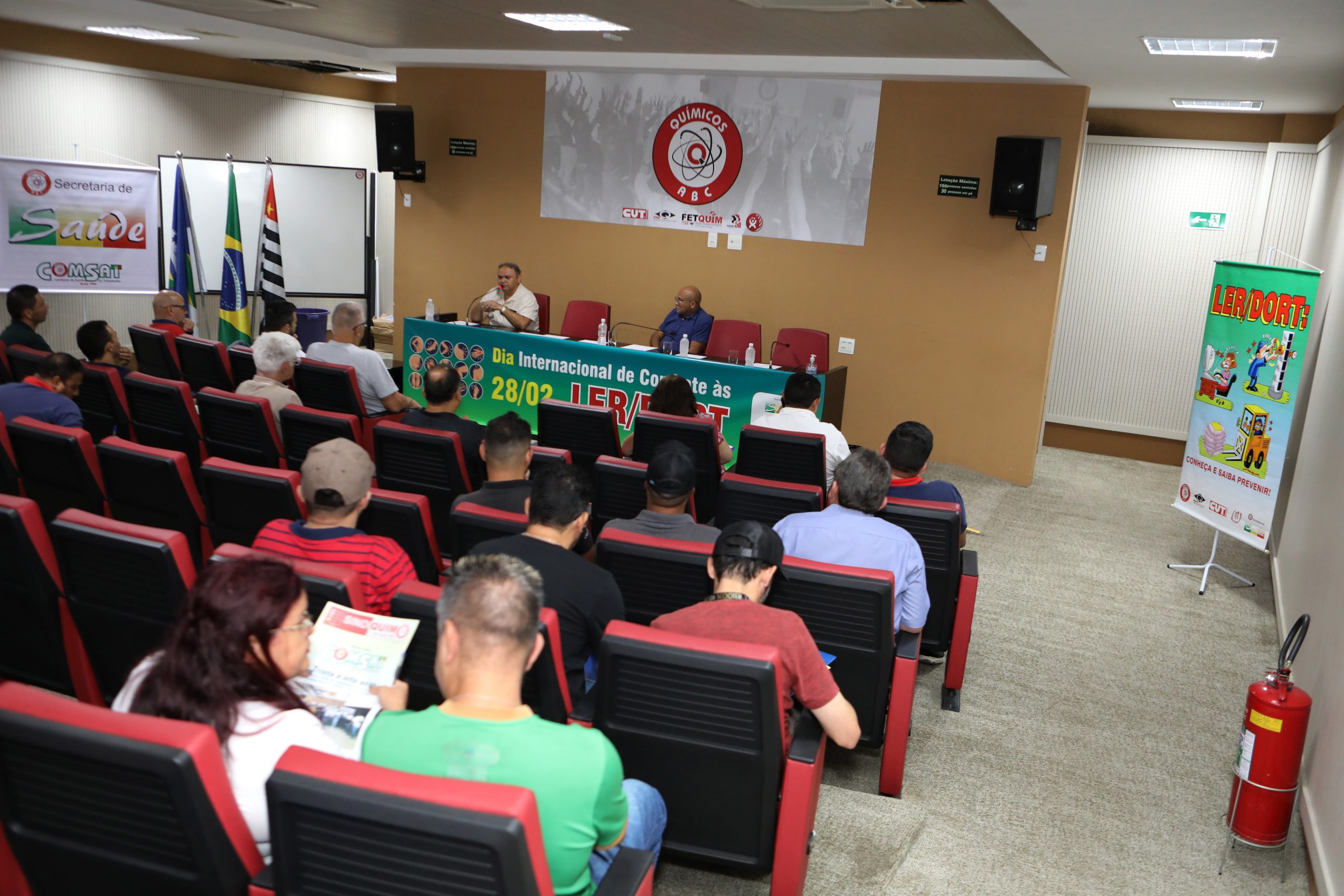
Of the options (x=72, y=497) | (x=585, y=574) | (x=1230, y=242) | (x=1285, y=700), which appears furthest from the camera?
(x=1230, y=242)

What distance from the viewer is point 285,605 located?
1.88 meters

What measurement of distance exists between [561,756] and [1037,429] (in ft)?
23.4

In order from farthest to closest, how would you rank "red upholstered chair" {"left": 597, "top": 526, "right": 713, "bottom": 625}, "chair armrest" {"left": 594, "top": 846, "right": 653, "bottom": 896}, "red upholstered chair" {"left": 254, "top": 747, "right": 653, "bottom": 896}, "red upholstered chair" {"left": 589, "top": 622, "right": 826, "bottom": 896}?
"red upholstered chair" {"left": 597, "top": 526, "right": 713, "bottom": 625} < "red upholstered chair" {"left": 589, "top": 622, "right": 826, "bottom": 896} < "chair armrest" {"left": 594, "top": 846, "right": 653, "bottom": 896} < "red upholstered chair" {"left": 254, "top": 747, "right": 653, "bottom": 896}

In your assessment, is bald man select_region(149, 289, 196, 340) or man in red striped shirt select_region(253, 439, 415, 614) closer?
man in red striped shirt select_region(253, 439, 415, 614)

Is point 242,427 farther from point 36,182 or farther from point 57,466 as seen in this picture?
point 36,182

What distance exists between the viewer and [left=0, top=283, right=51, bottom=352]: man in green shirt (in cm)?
659

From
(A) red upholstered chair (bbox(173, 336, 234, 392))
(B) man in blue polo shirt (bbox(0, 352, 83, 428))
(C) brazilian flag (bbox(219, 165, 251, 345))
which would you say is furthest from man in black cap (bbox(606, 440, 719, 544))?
(C) brazilian flag (bbox(219, 165, 251, 345))

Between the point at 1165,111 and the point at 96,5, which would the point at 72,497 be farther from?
the point at 1165,111

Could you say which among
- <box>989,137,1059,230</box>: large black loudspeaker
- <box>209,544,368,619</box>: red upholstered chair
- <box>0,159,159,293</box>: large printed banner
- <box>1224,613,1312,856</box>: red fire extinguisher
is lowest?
<box>1224,613,1312,856</box>: red fire extinguisher

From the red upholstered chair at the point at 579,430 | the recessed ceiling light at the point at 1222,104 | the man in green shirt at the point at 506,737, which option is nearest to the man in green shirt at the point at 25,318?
the red upholstered chair at the point at 579,430

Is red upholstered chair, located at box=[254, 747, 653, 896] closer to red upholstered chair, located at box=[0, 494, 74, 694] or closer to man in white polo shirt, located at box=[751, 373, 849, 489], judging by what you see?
red upholstered chair, located at box=[0, 494, 74, 694]

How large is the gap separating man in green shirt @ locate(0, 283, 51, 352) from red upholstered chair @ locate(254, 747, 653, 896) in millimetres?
6273

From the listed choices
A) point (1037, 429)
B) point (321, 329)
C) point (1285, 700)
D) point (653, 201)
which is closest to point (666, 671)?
point (1285, 700)

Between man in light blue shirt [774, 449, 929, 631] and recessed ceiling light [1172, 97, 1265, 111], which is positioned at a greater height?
recessed ceiling light [1172, 97, 1265, 111]
